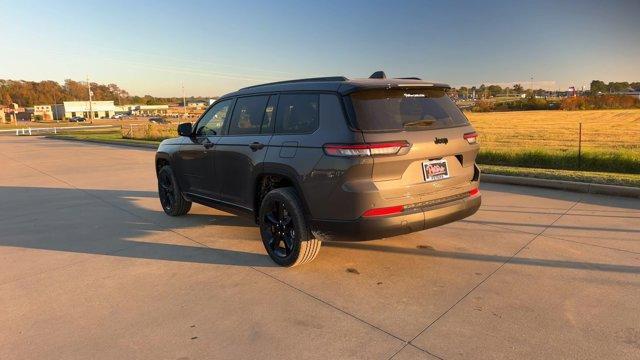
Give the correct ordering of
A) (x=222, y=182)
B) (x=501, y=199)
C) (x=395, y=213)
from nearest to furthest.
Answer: (x=395, y=213)
(x=222, y=182)
(x=501, y=199)

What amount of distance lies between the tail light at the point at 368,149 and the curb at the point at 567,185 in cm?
506

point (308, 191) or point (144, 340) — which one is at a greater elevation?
point (308, 191)

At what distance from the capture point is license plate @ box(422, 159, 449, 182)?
391 cm

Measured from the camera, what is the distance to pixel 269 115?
4641 millimetres

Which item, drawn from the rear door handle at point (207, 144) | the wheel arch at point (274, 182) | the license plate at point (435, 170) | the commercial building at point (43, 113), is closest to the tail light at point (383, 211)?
the license plate at point (435, 170)

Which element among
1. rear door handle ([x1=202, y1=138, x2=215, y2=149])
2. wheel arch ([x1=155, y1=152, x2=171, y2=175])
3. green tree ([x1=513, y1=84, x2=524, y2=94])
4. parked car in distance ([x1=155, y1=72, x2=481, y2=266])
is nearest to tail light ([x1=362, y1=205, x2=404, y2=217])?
parked car in distance ([x1=155, y1=72, x2=481, y2=266])

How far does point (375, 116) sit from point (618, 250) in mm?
3024

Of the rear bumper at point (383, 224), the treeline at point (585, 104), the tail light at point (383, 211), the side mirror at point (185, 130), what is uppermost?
the treeline at point (585, 104)

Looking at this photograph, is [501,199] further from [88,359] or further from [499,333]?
[88,359]

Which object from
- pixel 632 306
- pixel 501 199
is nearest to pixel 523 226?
pixel 501 199

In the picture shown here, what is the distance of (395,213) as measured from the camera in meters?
3.76

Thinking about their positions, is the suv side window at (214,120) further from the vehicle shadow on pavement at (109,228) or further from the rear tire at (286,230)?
the rear tire at (286,230)

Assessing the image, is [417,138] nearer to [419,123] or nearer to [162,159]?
[419,123]

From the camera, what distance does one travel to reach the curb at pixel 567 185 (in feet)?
22.7
